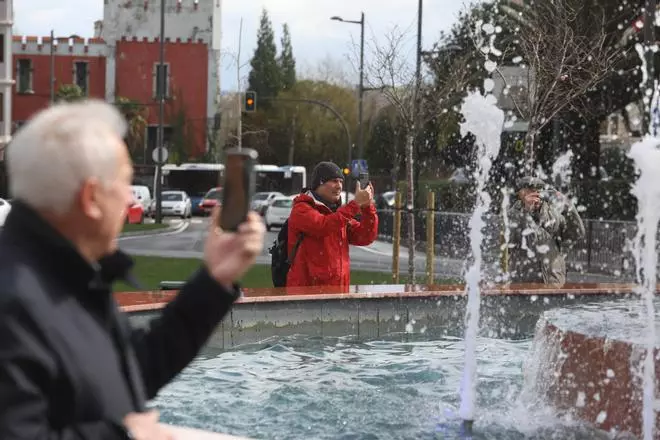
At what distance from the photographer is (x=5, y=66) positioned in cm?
6138

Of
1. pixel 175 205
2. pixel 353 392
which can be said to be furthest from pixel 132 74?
pixel 353 392

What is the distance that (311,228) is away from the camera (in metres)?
8.05

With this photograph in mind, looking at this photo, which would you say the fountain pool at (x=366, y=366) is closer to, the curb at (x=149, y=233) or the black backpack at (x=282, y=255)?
the black backpack at (x=282, y=255)

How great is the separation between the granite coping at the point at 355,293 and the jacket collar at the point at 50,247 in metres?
5.95

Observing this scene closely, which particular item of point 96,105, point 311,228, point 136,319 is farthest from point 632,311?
point 96,105

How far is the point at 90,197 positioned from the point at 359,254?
1014 inches

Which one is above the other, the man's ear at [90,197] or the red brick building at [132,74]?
the red brick building at [132,74]

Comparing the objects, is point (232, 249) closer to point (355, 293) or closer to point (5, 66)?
point (355, 293)

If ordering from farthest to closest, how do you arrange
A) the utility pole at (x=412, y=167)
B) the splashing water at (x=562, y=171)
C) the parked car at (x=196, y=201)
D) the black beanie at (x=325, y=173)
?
the parked car at (x=196, y=201)
the splashing water at (x=562, y=171)
the utility pole at (x=412, y=167)
the black beanie at (x=325, y=173)

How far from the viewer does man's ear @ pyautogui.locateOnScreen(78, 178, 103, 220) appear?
2135 millimetres

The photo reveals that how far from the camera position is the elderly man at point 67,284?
2010mm

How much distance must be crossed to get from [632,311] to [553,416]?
1.76 metres

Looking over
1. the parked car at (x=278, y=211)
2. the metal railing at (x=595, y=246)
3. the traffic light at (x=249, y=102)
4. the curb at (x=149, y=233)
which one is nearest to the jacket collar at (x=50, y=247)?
the metal railing at (x=595, y=246)

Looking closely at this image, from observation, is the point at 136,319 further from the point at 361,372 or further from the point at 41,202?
the point at 41,202
